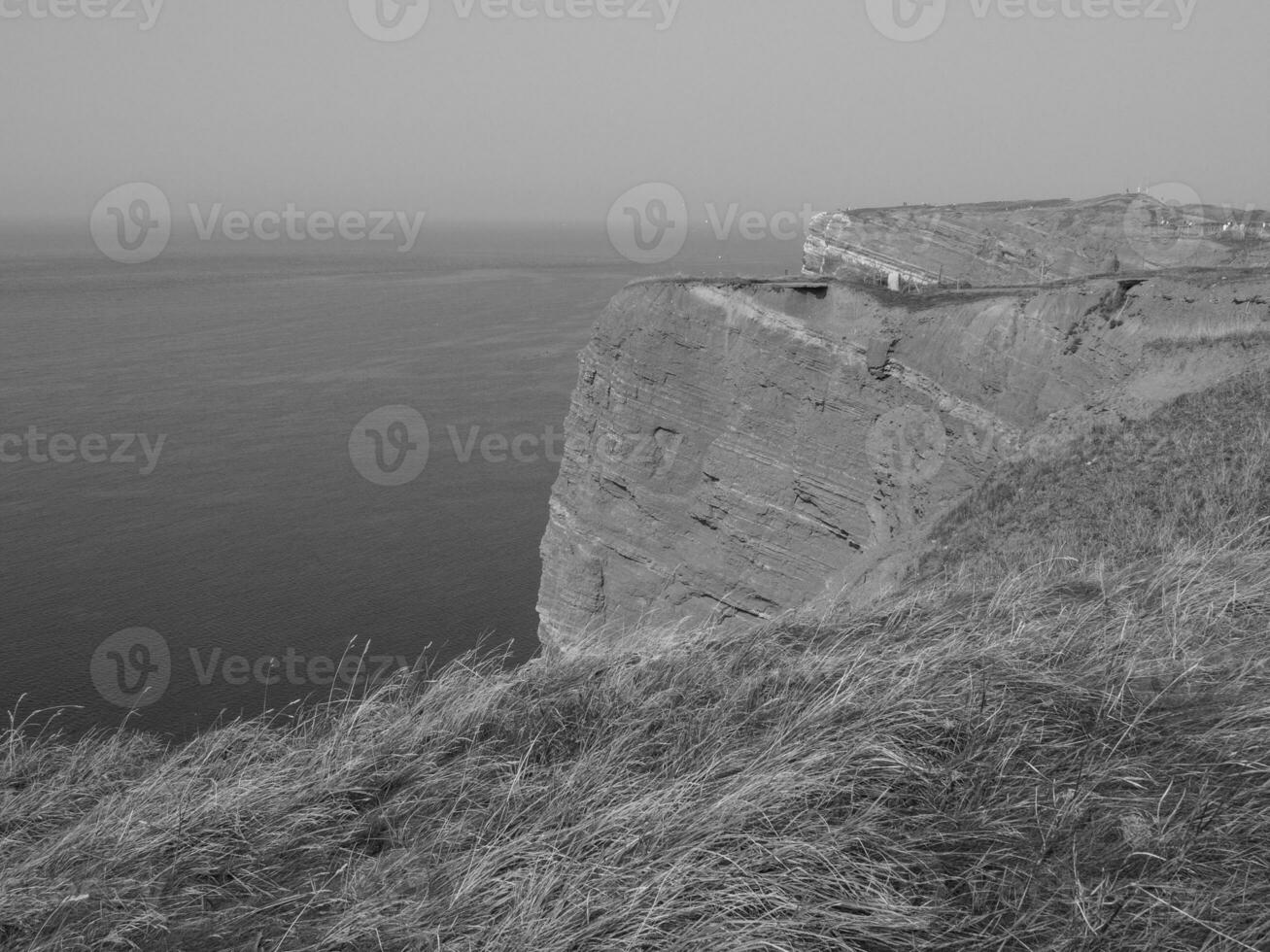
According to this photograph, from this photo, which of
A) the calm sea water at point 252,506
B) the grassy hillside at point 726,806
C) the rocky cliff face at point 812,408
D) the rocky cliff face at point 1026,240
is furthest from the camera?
the calm sea water at point 252,506

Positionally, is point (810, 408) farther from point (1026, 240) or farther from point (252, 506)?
point (252, 506)

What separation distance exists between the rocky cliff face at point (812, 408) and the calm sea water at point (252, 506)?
5.08m

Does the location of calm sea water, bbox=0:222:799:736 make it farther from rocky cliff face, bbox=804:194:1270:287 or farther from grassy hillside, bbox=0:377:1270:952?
rocky cliff face, bbox=804:194:1270:287

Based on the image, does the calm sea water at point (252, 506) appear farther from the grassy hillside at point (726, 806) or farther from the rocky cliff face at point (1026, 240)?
the rocky cliff face at point (1026, 240)

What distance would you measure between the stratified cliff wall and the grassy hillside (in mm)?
12836

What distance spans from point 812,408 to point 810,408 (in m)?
0.04

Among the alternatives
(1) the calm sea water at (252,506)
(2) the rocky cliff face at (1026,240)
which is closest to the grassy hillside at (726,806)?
(1) the calm sea water at (252,506)

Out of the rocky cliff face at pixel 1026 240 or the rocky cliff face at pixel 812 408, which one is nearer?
the rocky cliff face at pixel 812 408

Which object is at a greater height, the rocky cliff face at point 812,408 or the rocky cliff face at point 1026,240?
the rocky cliff face at point 1026,240

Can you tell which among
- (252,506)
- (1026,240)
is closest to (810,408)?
(1026,240)

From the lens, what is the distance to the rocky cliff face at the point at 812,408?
18.9m

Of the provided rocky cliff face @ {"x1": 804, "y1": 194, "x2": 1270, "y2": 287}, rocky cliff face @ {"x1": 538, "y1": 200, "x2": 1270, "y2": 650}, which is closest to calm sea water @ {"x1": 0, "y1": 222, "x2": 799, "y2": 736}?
rocky cliff face @ {"x1": 538, "y1": 200, "x2": 1270, "y2": 650}

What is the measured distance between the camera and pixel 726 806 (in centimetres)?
347

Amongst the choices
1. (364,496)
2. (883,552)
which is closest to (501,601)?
(364,496)
